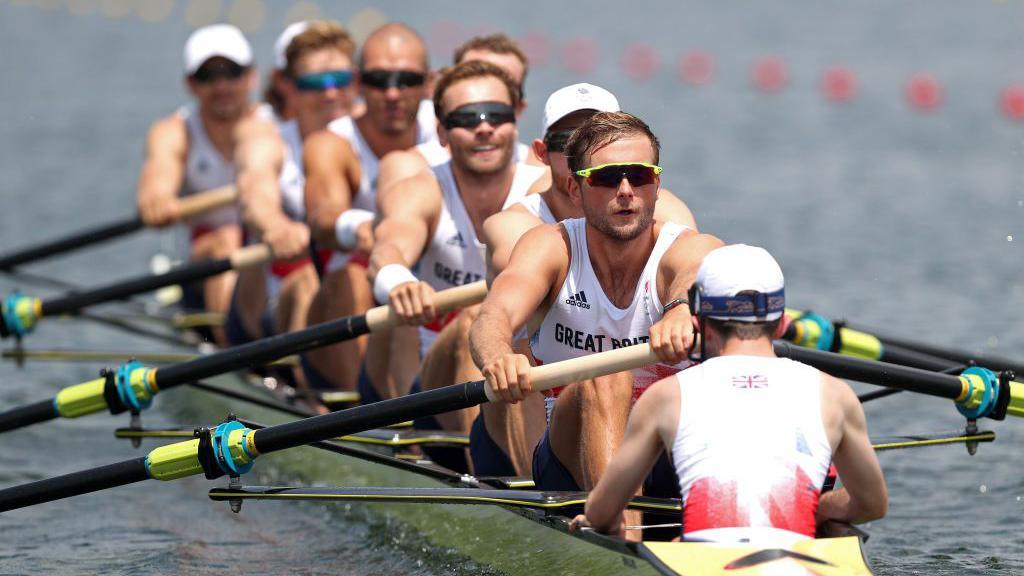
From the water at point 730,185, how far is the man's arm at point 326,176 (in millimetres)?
1628

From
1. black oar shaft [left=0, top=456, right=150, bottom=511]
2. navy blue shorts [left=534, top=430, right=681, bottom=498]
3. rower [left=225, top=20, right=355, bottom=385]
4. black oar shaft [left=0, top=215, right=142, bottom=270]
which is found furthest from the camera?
black oar shaft [left=0, top=215, right=142, bottom=270]

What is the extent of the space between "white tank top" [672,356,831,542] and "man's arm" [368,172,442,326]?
8.19 ft

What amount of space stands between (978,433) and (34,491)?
3.66 meters

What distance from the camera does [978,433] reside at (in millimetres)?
6457

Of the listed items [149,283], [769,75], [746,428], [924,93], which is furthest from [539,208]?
[769,75]

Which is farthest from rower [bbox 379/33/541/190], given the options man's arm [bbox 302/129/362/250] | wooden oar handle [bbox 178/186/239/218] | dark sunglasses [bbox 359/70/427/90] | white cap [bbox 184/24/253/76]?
white cap [bbox 184/24/253/76]

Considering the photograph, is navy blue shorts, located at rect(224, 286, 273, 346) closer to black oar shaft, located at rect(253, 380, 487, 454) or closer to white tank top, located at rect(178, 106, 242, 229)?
white tank top, located at rect(178, 106, 242, 229)

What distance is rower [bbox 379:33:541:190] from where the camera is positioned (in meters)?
7.75

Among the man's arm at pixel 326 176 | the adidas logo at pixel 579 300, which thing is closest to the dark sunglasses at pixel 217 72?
the man's arm at pixel 326 176

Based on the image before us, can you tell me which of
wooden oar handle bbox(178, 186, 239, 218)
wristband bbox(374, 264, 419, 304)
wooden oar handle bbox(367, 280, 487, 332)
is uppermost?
wooden oar handle bbox(178, 186, 239, 218)

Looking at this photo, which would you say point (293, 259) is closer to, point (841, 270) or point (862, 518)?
point (862, 518)

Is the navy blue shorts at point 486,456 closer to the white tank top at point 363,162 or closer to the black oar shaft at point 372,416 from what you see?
the black oar shaft at point 372,416

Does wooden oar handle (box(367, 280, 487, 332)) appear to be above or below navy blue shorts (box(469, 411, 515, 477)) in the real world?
above

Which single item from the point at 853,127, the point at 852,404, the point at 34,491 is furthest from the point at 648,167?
the point at 853,127
